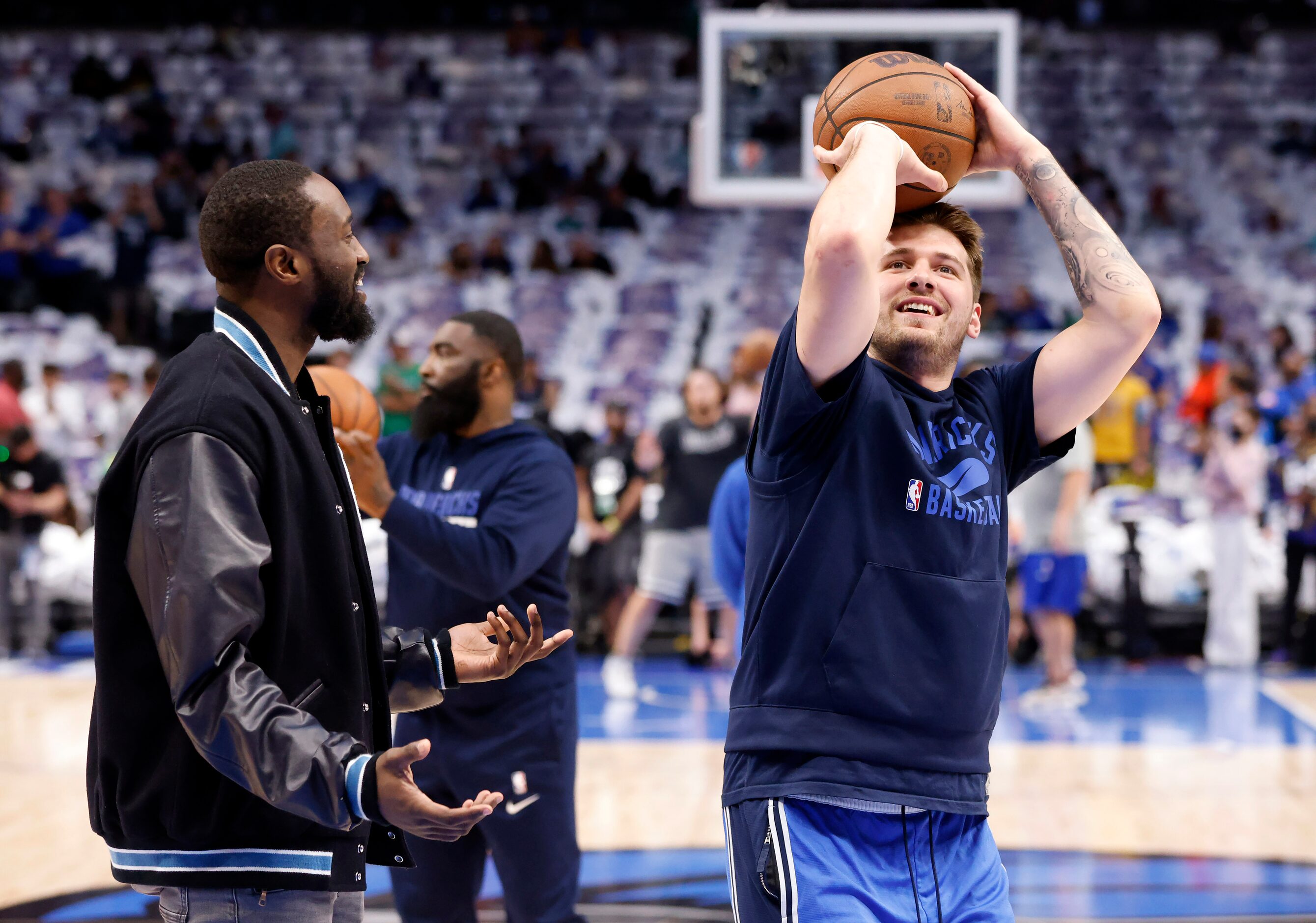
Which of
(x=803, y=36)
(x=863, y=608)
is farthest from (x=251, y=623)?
(x=803, y=36)

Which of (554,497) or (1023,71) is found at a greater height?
(1023,71)

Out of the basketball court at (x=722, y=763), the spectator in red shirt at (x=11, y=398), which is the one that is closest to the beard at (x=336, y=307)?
the basketball court at (x=722, y=763)

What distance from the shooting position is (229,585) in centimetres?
186

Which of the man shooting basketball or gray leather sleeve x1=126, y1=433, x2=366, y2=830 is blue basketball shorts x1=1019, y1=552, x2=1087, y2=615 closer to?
the man shooting basketball

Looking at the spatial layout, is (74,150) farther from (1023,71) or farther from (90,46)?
(1023,71)

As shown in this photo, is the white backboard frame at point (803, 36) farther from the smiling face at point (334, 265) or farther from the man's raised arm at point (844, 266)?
the smiling face at point (334, 265)

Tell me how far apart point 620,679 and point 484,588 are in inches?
219

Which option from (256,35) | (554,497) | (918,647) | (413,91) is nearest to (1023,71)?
(413,91)

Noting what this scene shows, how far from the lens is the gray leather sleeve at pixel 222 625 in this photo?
1.80m

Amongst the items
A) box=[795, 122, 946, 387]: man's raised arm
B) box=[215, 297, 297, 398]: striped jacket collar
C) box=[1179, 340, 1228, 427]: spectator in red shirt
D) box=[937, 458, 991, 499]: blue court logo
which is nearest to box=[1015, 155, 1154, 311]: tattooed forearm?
box=[937, 458, 991, 499]: blue court logo

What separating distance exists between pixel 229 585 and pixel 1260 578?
1038 cm

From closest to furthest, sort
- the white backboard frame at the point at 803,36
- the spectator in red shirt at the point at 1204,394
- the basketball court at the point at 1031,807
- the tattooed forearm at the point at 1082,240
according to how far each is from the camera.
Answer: the tattooed forearm at the point at 1082,240 < the basketball court at the point at 1031,807 < the white backboard frame at the point at 803,36 < the spectator in red shirt at the point at 1204,394

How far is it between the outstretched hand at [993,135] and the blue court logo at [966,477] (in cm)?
67

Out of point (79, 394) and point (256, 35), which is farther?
point (256, 35)
